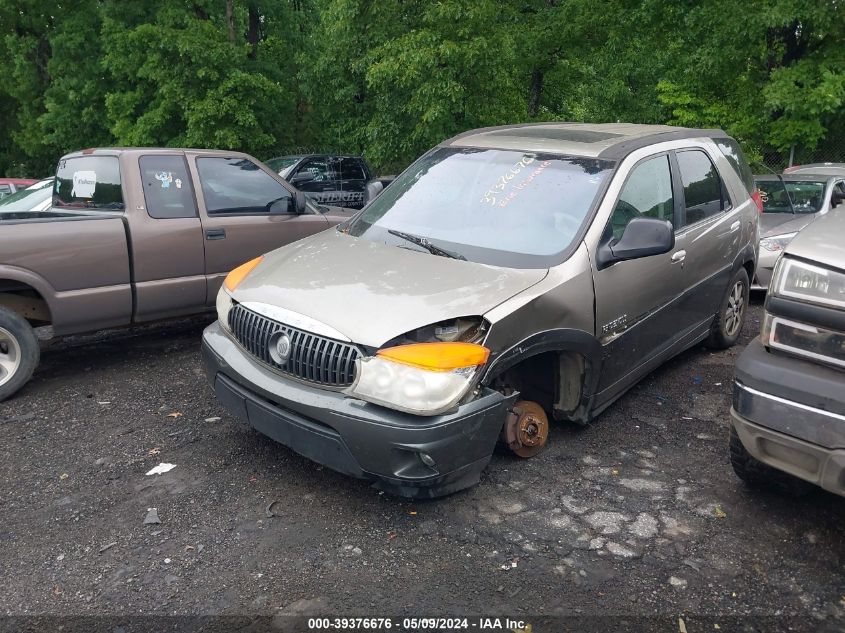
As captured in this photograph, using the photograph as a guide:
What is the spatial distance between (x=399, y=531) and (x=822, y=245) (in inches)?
90.8

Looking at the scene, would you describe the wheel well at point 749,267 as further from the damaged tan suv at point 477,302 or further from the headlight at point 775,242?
the headlight at point 775,242

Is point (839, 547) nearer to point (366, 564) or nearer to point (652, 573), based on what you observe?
point (652, 573)

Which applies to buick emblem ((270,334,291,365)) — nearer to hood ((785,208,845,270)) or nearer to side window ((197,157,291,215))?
hood ((785,208,845,270))

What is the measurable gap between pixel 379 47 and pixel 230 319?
953 centimetres

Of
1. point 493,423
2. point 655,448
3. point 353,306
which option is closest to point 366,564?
point 493,423

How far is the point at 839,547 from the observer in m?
3.40

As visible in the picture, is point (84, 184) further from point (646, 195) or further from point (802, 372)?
point (802, 372)

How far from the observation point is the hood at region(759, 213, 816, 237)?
27.1ft

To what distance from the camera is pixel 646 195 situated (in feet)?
15.4

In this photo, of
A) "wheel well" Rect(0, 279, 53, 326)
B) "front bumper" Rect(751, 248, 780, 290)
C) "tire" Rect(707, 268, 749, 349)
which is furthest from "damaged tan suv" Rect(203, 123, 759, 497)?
"front bumper" Rect(751, 248, 780, 290)

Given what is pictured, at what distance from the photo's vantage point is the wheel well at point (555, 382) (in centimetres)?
419

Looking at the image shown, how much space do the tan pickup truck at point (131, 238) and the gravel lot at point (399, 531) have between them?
34.9 inches

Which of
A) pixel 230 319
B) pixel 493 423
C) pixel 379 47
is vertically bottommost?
pixel 493 423

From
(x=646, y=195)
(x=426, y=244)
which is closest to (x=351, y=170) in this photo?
(x=646, y=195)
